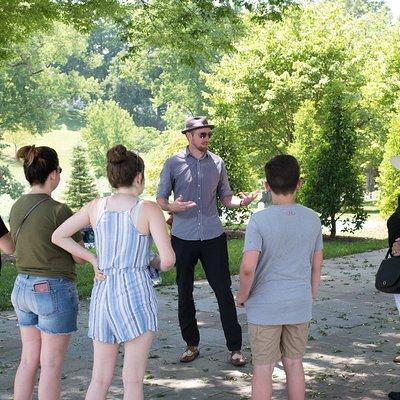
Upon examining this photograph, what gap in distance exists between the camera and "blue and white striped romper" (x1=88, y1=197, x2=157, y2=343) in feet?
13.3

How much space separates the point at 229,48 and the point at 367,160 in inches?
915

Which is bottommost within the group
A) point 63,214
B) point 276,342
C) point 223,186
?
point 276,342

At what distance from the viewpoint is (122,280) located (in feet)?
13.3

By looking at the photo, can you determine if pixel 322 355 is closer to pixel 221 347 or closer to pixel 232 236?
pixel 221 347

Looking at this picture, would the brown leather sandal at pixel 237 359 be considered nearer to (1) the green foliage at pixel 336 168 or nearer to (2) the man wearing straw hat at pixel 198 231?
(2) the man wearing straw hat at pixel 198 231

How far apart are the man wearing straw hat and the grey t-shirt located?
1.85 m

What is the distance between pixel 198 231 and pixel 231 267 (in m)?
6.77

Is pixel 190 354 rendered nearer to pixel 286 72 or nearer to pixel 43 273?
pixel 43 273

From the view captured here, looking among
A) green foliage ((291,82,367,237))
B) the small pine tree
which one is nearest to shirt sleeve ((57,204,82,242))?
green foliage ((291,82,367,237))

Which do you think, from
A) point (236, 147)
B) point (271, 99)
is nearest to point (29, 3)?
point (236, 147)

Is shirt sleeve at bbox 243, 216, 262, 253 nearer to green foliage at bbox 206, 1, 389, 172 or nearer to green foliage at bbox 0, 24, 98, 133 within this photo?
green foliage at bbox 206, 1, 389, 172

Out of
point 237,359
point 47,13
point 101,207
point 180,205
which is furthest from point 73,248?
point 47,13

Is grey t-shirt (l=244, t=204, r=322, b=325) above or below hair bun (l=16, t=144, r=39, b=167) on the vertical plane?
below

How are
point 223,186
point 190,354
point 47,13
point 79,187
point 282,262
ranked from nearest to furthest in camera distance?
point 282,262 < point 190,354 < point 223,186 < point 47,13 < point 79,187
